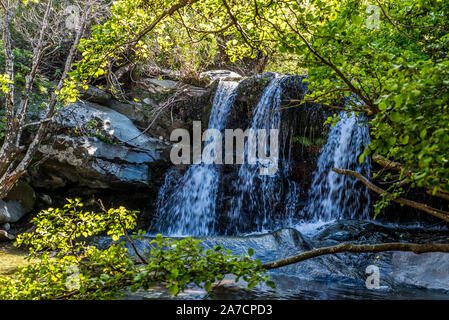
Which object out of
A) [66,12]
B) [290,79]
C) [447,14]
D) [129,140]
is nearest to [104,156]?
[129,140]

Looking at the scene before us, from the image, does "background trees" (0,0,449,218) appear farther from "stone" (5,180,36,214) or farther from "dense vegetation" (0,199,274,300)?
"stone" (5,180,36,214)

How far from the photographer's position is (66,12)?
7.30 metres

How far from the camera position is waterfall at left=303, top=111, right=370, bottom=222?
29.3 ft

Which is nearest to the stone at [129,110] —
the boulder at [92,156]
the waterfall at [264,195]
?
the boulder at [92,156]

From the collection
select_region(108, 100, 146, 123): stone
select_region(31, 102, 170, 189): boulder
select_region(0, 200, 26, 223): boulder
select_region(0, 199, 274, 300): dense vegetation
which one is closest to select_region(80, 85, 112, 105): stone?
select_region(108, 100, 146, 123): stone

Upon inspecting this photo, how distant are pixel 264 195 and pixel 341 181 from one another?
2328 millimetres

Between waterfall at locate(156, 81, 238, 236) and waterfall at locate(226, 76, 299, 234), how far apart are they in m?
0.73

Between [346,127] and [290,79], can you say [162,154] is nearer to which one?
[290,79]

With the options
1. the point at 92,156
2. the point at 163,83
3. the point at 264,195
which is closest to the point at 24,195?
the point at 92,156

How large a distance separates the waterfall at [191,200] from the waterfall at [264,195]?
733 millimetres

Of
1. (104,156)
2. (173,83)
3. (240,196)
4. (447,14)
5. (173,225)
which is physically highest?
(173,83)

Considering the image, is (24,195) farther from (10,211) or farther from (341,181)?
(341,181)

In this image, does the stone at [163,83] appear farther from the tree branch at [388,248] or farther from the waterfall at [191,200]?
the tree branch at [388,248]

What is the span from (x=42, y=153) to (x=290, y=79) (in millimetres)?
8052
